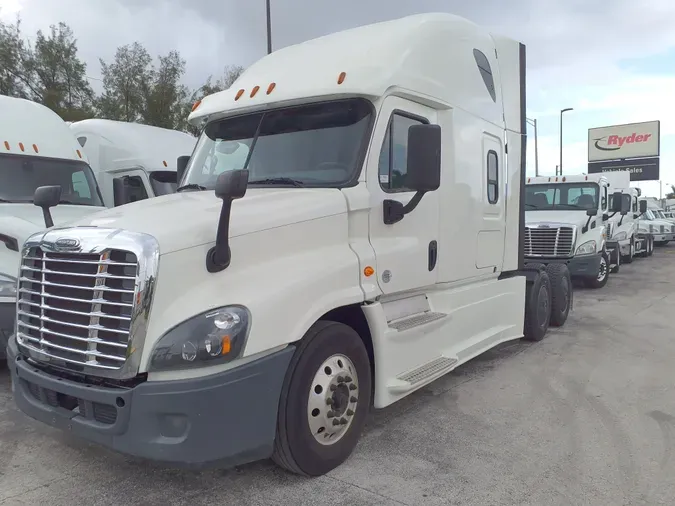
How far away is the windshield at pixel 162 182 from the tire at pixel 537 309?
6.44 meters

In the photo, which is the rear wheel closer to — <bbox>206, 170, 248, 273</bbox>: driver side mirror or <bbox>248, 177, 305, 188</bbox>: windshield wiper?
<bbox>248, 177, 305, 188</bbox>: windshield wiper

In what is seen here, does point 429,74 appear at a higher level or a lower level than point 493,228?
higher

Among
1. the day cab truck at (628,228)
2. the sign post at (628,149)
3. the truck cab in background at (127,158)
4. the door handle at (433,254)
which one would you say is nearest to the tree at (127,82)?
the truck cab in background at (127,158)

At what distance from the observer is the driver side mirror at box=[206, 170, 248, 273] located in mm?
3217

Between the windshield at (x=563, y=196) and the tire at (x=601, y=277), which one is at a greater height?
the windshield at (x=563, y=196)

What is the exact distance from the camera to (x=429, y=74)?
5.01 meters

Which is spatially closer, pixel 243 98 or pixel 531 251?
pixel 243 98

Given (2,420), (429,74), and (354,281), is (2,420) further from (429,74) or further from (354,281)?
(429,74)

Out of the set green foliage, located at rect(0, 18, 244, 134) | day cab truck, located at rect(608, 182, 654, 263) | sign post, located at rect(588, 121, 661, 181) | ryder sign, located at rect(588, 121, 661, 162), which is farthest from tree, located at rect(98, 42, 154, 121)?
ryder sign, located at rect(588, 121, 661, 162)

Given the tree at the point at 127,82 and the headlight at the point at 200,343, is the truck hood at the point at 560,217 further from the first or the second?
the tree at the point at 127,82

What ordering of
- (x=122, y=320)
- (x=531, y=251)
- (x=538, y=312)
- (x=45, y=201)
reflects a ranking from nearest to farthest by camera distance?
(x=122, y=320), (x=45, y=201), (x=538, y=312), (x=531, y=251)

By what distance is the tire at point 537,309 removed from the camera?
7.62 metres

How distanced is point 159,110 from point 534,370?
23.1m

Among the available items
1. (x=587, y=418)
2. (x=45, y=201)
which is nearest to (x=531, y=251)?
(x=587, y=418)
